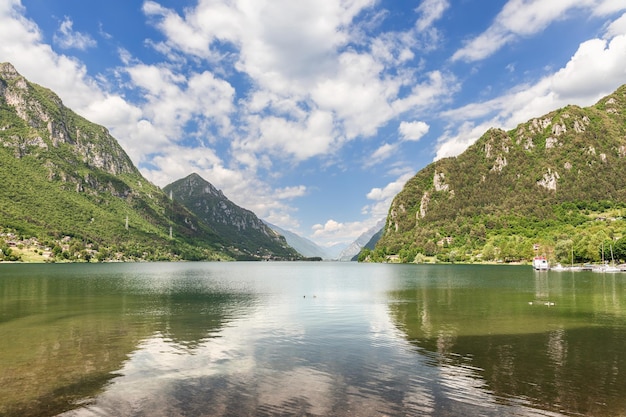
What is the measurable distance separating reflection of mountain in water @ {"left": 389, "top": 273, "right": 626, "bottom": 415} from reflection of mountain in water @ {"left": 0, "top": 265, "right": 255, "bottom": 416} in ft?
81.4

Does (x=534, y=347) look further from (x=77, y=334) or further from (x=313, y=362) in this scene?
(x=77, y=334)

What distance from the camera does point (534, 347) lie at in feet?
116

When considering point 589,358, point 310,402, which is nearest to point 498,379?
point 589,358

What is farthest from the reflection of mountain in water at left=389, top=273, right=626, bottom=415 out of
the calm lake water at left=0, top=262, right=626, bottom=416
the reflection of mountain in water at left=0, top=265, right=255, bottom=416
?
the reflection of mountain in water at left=0, top=265, right=255, bottom=416

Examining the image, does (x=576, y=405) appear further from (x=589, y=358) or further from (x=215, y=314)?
(x=215, y=314)

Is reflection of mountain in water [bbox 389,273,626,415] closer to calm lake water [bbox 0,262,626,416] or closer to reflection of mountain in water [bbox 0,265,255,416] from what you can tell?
calm lake water [bbox 0,262,626,416]

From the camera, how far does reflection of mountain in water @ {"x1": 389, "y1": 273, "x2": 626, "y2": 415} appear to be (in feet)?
75.9

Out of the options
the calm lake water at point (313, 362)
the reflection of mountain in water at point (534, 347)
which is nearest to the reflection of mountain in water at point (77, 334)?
the calm lake water at point (313, 362)

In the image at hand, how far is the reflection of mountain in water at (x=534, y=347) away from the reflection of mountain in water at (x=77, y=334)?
24815 millimetres

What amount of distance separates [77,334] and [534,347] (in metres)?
46.9

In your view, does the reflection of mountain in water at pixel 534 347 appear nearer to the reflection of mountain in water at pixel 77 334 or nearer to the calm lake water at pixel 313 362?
the calm lake water at pixel 313 362

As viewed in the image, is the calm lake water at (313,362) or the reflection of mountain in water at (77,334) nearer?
the calm lake water at (313,362)

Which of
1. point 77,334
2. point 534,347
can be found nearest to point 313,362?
point 534,347

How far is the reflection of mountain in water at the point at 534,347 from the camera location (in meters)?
23.1
